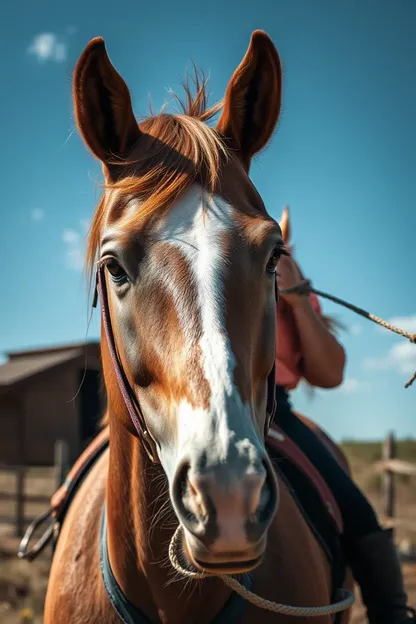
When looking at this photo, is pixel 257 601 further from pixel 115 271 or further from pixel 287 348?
pixel 287 348

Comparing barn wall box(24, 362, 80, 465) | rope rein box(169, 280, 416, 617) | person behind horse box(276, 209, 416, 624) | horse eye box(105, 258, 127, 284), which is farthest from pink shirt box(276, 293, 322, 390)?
barn wall box(24, 362, 80, 465)

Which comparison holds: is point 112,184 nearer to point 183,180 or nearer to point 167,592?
point 183,180

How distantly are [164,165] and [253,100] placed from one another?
1.63 ft

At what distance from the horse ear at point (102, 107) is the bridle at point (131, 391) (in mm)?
409

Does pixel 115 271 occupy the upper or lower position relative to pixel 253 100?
lower

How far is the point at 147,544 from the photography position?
1826 mm

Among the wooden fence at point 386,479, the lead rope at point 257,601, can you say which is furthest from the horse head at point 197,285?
the wooden fence at point 386,479

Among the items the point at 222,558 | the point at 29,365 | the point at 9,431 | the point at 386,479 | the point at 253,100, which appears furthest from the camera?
the point at 29,365

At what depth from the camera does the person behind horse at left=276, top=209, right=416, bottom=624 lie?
101 inches

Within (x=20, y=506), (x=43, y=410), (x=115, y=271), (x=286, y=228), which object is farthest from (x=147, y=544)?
(x=43, y=410)

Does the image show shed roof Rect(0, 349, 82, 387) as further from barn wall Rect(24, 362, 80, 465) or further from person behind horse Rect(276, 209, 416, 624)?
person behind horse Rect(276, 209, 416, 624)

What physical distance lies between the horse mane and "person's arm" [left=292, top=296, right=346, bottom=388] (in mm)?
1059

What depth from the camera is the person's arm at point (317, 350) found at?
2738mm

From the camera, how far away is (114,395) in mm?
1852
